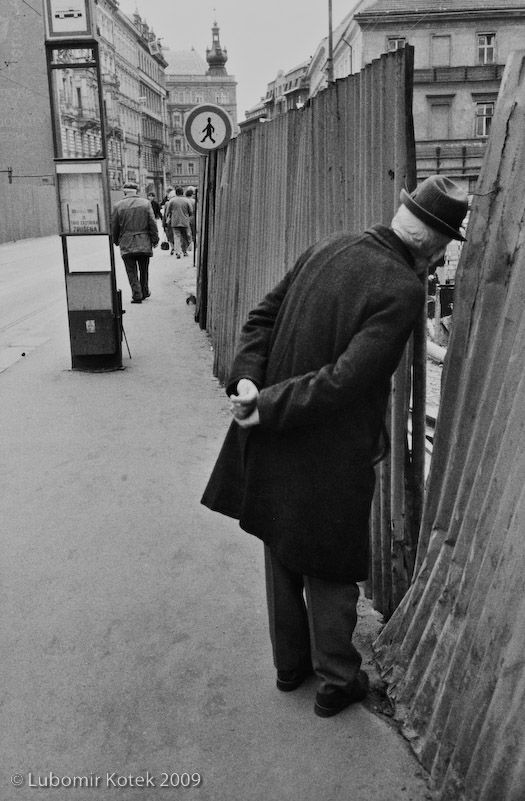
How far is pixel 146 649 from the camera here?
3426mm

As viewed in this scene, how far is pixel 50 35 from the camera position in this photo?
806 centimetres

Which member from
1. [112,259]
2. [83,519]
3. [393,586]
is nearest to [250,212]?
[112,259]

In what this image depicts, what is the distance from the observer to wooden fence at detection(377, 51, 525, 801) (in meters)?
2.27

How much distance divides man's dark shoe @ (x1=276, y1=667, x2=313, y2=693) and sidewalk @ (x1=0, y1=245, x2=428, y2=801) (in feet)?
0.10

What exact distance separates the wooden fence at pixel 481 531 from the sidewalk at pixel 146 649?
271 millimetres

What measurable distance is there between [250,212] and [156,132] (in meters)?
126

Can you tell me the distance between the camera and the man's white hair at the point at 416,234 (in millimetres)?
2525

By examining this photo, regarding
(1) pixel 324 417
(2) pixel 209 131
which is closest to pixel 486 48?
(2) pixel 209 131

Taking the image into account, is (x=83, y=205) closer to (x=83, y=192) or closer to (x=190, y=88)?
(x=83, y=192)

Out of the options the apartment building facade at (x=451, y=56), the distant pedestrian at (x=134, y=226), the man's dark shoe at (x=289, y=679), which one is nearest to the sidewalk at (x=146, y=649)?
the man's dark shoe at (x=289, y=679)

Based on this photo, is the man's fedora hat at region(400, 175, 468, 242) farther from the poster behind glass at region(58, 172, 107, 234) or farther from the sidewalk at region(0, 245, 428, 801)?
the poster behind glass at region(58, 172, 107, 234)

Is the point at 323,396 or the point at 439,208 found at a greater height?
the point at 439,208

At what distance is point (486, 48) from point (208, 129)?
142ft

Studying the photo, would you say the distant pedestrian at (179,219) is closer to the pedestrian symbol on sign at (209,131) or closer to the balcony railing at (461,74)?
the pedestrian symbol on sign at (209,131)
